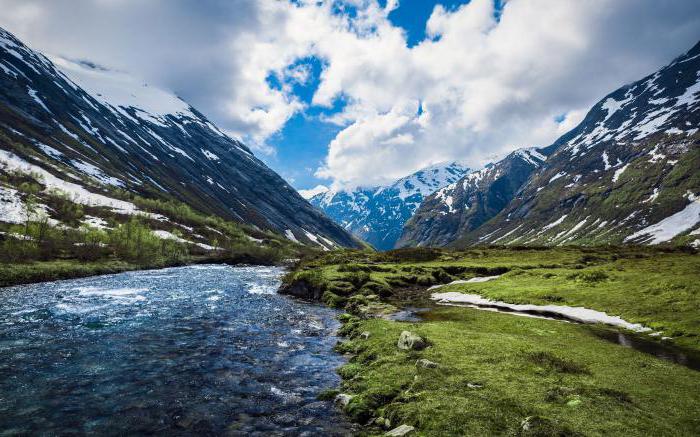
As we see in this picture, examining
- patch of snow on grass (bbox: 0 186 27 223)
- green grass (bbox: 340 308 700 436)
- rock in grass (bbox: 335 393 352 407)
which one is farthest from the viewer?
patch of snow on grass (bbox: 0 186 27 223)

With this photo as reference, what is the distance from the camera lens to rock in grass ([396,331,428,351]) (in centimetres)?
2714

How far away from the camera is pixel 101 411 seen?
19.2 meters

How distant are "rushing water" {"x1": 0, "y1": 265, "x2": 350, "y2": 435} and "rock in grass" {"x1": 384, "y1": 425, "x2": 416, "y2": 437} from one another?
2.80m

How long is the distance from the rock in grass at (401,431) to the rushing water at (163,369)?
2.80 metres

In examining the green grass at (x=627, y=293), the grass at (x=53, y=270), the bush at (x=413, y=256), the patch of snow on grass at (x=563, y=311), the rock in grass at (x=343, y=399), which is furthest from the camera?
the bush at (x=413, y=256)

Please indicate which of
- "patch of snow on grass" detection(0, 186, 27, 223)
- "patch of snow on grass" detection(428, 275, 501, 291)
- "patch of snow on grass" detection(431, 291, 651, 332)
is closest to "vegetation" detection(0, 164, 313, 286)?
"patch of snow on grass" detection(0, 186, 27, 223)

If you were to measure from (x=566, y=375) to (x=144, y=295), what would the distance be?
57332mm

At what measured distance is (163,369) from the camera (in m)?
25.8

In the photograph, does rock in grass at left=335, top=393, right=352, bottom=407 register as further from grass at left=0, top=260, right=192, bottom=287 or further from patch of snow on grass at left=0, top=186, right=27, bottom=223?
patch of snow on grass at left=0, top=186, right=27, bottom=223

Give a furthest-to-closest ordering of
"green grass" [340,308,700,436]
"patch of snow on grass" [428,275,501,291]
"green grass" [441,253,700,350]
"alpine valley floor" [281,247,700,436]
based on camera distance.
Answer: "patch of snow on grass" [428,275,501,291]
"green grass" [441,253,700,350]
"alpine valley floor" [281,247,700,436]
"green grass" [340,308,700,436]

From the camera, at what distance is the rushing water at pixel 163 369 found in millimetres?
18438

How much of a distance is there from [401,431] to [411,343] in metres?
11.4

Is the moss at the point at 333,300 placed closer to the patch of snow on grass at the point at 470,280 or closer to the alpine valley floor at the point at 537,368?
the alpine valley floor at the point at 537,368

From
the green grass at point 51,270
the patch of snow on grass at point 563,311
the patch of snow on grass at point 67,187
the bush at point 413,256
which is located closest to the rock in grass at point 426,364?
the patch of snow on grass at point 563,311
